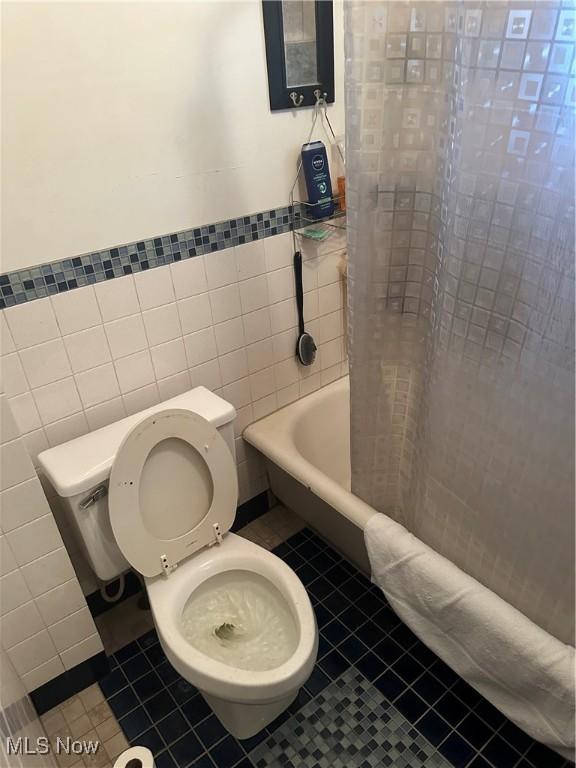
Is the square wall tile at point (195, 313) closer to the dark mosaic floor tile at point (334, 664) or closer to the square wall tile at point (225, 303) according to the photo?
the square wall tile at point (225, 303)

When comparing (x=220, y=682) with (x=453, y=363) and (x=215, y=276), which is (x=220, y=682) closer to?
(x=453, y=363)

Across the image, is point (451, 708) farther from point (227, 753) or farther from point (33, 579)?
point (33, 579)

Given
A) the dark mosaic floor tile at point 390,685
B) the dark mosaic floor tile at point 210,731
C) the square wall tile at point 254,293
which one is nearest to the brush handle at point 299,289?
the square wall tile at point 254,293

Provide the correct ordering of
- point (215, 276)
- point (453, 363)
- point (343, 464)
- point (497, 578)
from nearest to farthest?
point (453, 363), point (497, 578), point (215, 276), point (343, 464)

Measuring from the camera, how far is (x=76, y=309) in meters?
1.39

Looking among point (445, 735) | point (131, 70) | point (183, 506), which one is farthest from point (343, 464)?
point (131, 70)

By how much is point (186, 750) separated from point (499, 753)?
2.71 feet

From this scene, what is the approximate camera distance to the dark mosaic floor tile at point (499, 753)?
136cm

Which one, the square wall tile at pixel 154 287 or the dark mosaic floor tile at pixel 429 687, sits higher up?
the square wall tile at pixel 154 287

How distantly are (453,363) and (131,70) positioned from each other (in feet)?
3.36

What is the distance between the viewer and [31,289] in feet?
4.25

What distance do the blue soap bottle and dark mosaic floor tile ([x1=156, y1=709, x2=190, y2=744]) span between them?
1.56 meters

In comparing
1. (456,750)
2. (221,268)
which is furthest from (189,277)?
(456,750)

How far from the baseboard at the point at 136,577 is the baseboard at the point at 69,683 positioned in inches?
7.1
